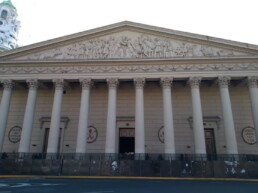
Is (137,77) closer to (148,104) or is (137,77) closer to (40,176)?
(148,104)

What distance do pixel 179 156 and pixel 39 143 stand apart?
1476cm

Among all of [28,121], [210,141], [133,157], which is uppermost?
[28,121]

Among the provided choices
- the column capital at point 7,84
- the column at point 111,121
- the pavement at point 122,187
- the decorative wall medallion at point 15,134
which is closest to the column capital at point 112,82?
the column at point 111,121

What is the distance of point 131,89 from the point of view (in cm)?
2553

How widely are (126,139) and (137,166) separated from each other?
690 cm

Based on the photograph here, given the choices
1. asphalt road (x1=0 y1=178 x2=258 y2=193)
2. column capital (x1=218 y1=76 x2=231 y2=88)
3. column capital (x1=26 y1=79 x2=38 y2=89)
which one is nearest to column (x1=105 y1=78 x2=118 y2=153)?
asphalt road (x1=0 y1=178 x2=258 y2=193)

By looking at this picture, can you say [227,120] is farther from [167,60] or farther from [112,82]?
[112,82]

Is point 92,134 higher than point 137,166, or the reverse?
point 92,134

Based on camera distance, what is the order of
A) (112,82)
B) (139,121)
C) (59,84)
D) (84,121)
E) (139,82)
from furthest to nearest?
(59,84) → (112,82) → (139,82) → (84,121) → (139,121)

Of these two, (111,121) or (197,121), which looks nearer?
(197,121)

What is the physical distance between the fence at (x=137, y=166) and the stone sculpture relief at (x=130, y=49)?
33.0ft

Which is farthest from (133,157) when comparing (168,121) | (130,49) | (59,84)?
(130,49)

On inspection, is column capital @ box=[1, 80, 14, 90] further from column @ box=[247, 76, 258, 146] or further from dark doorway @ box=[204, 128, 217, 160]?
column @ box=[247, 76, 258, 146]

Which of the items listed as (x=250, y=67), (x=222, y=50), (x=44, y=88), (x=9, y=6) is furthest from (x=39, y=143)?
(x=9, y=6)
